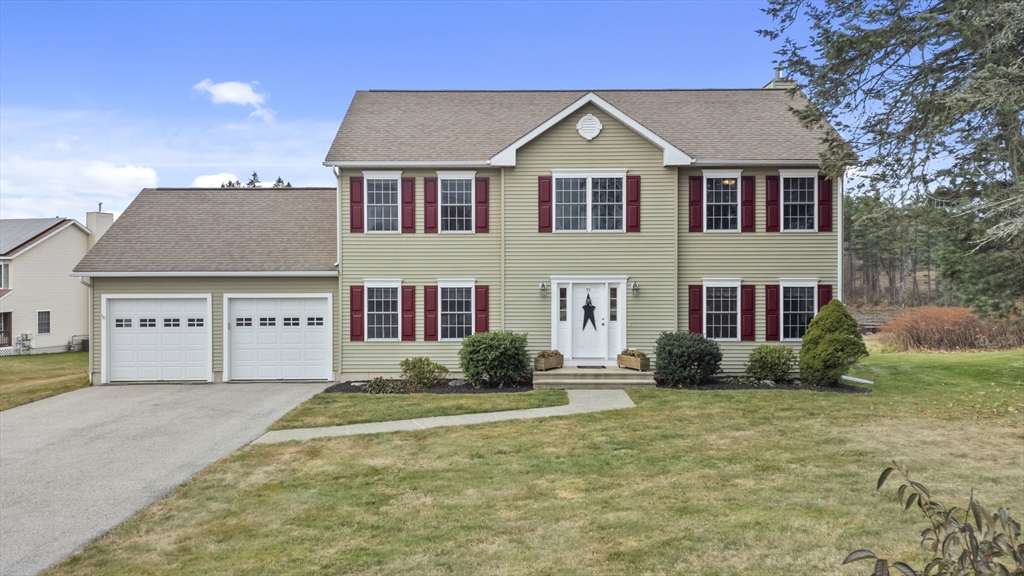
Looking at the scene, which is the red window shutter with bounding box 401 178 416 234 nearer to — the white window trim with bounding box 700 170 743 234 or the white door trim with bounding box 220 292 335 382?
the white door trim with bounding box 220 292 335 382

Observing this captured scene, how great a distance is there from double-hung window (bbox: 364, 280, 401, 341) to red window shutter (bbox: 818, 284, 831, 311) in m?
11.0

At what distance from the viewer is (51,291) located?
30.8 m

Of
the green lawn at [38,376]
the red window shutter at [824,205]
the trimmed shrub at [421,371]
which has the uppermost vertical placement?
the red window shutter at [824,205]

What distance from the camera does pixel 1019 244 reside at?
7316 mm

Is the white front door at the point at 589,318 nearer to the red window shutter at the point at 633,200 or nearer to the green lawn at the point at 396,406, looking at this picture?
the red window shutter at the point at 633,200

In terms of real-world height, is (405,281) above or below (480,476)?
above

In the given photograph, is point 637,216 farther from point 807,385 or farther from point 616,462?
point 616,462

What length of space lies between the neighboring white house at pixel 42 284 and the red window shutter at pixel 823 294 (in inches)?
1343

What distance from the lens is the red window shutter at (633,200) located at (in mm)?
15695

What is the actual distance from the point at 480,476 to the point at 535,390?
646cm

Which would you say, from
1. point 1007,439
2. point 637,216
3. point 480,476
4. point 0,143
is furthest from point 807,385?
point 0,143

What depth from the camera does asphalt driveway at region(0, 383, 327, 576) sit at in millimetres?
6414

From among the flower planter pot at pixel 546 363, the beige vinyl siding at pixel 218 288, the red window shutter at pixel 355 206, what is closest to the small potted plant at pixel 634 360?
the flower planter pot at pixel 546 363

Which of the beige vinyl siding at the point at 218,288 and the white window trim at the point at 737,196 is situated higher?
the white window trim at the point at 737,196
